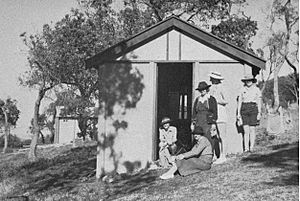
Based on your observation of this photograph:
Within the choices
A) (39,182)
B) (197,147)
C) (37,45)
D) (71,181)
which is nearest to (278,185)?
(197,147)

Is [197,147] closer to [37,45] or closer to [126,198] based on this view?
[126,198]

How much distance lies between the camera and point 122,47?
11.5 metres

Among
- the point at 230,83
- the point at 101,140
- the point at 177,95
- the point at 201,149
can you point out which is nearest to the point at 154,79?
the point at 230,83

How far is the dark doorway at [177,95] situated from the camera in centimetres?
1504

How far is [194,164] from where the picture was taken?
979cm

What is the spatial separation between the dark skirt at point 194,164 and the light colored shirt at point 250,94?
1.89 metres

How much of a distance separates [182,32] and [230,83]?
1660mm

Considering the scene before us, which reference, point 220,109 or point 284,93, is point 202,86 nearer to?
point 220,109

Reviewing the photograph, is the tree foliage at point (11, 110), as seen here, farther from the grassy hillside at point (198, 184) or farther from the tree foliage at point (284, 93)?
the grassy hillside at point (198, 184)

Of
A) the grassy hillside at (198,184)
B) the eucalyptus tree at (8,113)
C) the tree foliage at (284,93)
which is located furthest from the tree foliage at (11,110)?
the grassy hillside at (198,184)

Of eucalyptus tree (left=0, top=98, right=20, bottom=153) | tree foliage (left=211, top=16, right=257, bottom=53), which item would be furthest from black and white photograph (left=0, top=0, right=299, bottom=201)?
eucalyptus tree (left=0, top=98, right=20, bottom=153)

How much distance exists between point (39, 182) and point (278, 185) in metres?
6.95

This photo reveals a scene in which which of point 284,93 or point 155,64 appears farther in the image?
point 284,93

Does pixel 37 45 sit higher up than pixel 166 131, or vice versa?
pixel 37 45
